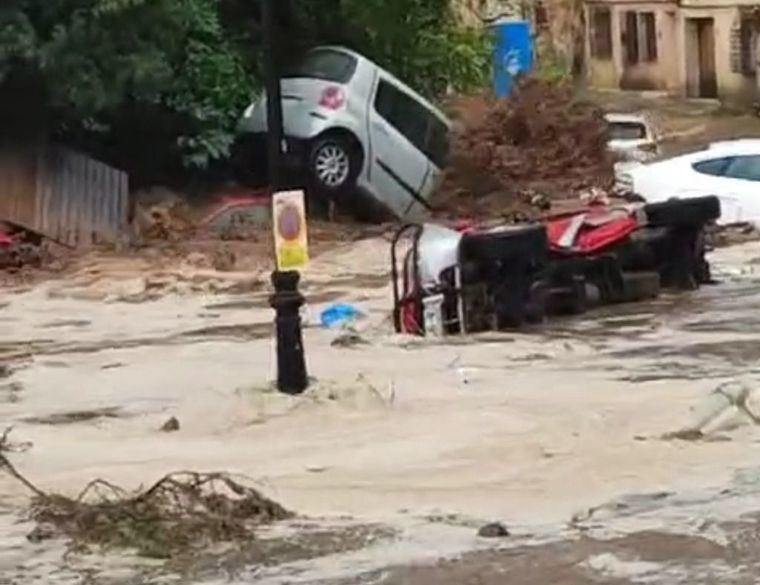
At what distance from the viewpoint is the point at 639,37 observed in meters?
65.0

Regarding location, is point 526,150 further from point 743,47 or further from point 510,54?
point 743,47

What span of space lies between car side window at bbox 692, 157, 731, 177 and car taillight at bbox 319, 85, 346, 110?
175 inches

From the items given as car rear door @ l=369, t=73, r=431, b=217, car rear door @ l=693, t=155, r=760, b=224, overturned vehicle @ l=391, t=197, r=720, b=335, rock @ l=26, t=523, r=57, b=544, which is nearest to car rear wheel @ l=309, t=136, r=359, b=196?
car rear door @ l=369, t=73, r=431, b=217

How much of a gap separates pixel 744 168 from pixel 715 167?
342 mm

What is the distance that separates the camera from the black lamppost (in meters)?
14.1

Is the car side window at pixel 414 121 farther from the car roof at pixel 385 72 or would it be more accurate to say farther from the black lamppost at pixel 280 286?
the black lamppost at pixel 280 286

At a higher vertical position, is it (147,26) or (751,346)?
(147,26)

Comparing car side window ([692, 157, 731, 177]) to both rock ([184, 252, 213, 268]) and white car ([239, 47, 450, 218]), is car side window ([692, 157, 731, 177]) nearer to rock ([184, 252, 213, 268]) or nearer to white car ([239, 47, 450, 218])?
white car ([239, 47, 450, 218])

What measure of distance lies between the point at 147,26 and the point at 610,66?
3828 centimetres

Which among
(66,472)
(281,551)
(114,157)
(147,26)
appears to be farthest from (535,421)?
(114,157)

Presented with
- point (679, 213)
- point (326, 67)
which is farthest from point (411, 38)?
point (679, 213)

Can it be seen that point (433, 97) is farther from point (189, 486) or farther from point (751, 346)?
point (189, 486)

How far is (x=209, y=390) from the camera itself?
15.7m

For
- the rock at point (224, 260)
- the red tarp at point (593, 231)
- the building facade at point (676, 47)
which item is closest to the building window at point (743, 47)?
the building facade at point (676, 47)
